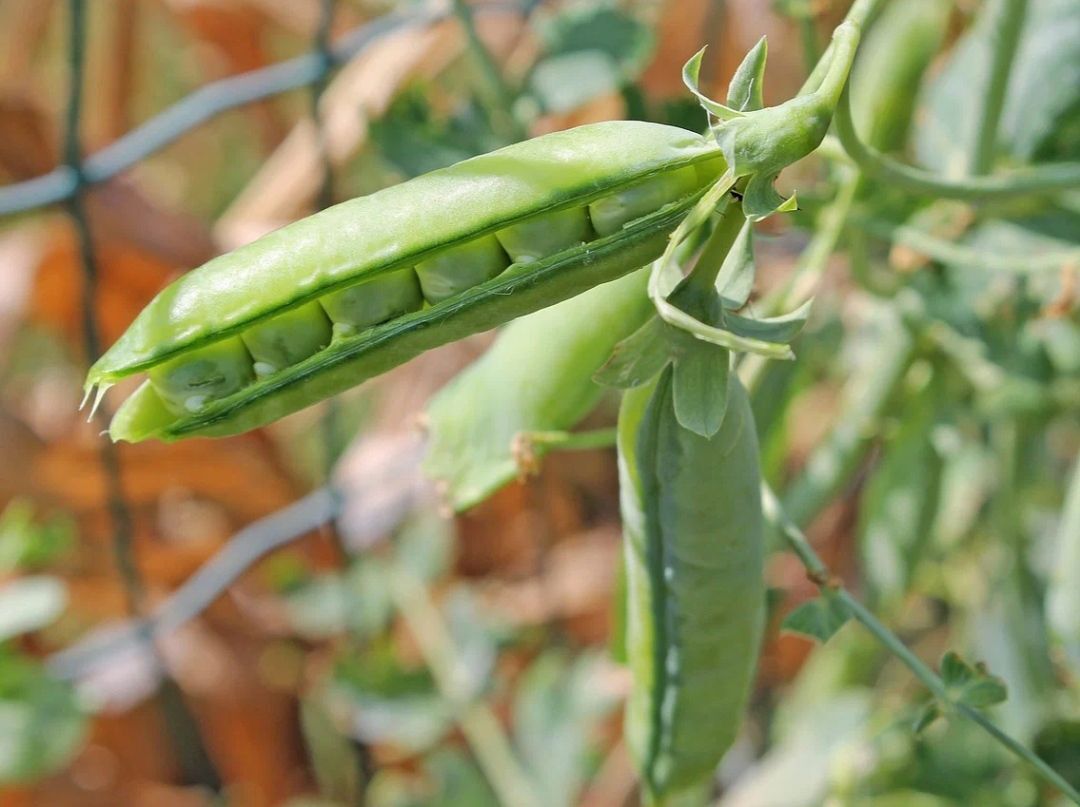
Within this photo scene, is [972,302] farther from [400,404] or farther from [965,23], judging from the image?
[400,404]

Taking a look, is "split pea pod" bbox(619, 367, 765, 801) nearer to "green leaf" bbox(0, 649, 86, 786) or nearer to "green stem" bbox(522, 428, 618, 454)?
"green stem" bbox(522, 428, 618, 454)

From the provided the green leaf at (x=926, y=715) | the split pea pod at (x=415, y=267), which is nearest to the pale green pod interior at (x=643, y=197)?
the split pea pod at (x=415, y=267)

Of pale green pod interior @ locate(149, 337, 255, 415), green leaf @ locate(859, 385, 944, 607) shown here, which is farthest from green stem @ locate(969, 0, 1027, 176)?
pale green pod interior @ locate(149, 337, 255, 415)

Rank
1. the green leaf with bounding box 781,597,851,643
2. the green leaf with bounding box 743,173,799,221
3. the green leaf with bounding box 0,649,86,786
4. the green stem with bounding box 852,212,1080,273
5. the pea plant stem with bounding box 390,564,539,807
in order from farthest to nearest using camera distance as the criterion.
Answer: the pea plant stem with bounding box 390,564,539,807 → the green leaf with bounding box 0,649,86,786 → the green stem with bounding box 852,212,1080,273 → the green leaf with bounding box 781,597,851,643 → the green leaf with bounding box 743,173,799,221

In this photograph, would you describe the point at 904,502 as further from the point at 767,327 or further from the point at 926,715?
the point at 767,327

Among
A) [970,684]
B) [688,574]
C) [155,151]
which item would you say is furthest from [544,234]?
[155,151]

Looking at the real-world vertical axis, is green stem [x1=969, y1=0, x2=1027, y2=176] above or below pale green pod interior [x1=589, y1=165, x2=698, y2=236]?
below
